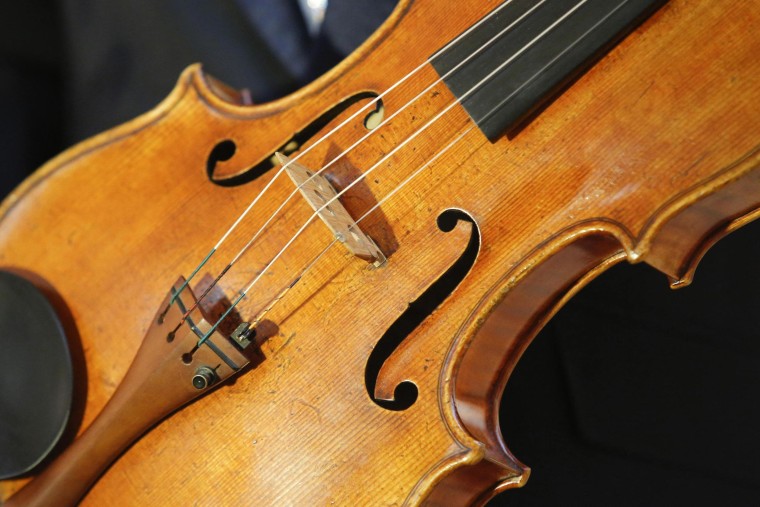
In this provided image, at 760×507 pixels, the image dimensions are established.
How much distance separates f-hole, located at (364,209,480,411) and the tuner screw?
227 millimetres

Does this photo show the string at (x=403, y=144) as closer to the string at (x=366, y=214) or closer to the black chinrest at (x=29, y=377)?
the string at (x=366, y=214)

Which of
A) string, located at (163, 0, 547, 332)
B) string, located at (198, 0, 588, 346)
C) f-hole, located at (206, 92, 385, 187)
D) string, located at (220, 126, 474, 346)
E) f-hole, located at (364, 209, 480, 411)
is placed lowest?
f-hole, located at (364, 209, 480, 411)

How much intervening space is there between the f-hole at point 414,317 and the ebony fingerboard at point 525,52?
0.16 meters

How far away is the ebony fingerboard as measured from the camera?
0.98 metres

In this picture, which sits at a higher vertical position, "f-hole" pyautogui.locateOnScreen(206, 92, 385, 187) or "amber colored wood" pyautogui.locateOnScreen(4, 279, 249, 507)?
"f-hole" pyautogui.locateOnScreen(206, 92, 385, 187)

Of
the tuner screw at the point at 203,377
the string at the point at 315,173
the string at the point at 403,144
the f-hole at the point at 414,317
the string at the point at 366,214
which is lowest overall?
the f-hole at the point at 414,317

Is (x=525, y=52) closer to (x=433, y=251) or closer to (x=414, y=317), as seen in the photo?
(x=433, y=251)

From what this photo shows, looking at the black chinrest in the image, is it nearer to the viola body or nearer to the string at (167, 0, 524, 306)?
the viola body

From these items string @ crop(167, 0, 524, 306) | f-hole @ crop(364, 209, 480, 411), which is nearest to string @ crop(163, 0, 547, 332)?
string @ crop(167, 0, 524, 306)

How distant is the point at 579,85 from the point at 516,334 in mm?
394

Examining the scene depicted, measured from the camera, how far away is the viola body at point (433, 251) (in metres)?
0.96

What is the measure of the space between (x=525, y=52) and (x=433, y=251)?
328mm

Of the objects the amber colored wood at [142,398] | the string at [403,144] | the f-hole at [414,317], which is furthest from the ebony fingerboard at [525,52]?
the amber colored wood at [142,398]

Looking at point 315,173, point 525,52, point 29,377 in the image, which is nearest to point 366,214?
point 315,173
